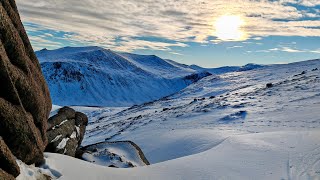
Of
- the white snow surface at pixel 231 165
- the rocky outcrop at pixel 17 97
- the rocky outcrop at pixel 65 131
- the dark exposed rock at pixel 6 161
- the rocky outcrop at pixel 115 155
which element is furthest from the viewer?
the rocky outcrop at pixel 115 155

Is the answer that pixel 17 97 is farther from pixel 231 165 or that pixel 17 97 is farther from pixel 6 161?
pixel 231 165

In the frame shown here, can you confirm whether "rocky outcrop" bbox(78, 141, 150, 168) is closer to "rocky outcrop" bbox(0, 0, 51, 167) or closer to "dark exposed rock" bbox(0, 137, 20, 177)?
"rocky outcrop" bbox(0, 0, 51, 167)

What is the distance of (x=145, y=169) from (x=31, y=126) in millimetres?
4168

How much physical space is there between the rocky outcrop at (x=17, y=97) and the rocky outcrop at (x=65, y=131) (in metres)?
2.51

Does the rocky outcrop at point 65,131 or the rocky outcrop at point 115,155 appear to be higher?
the rocky outcrop at point 65,131

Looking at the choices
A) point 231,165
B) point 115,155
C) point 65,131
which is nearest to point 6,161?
point 65,131

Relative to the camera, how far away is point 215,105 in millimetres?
37438

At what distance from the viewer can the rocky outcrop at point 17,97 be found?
7762 mm

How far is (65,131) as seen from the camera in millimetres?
14461

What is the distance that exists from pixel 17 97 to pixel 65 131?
6.42m

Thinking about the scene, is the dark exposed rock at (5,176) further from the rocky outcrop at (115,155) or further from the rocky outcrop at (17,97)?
the rocky outcrop at (115,155)

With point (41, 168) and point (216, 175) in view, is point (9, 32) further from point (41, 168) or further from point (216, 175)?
point (216, 175)

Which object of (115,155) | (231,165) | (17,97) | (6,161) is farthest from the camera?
(115,155)

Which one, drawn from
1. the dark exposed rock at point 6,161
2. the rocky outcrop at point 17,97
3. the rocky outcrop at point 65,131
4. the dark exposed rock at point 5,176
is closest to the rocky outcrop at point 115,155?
the rocky outcrop at point 65,131
